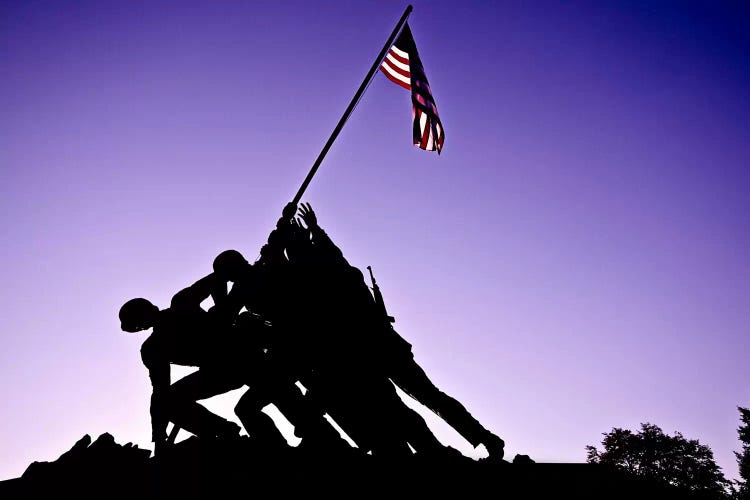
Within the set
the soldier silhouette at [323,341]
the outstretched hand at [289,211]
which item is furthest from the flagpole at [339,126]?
the soldier silhouette at [323,341]

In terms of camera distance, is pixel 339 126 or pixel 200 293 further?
pixel 339 126

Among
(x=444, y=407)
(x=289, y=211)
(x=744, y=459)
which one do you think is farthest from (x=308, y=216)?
(x=744, y=459)

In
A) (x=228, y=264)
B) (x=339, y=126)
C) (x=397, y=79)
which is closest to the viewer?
(x=228, y=264)

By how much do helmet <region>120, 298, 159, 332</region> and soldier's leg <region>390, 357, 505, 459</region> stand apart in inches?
106

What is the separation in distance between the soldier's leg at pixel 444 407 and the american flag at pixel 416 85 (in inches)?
170

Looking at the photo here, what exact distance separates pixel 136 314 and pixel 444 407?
138 inches

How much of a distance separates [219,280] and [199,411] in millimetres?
1342

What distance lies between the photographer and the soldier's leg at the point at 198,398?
12.6 feet

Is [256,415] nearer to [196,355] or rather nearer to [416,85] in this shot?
[196,355]

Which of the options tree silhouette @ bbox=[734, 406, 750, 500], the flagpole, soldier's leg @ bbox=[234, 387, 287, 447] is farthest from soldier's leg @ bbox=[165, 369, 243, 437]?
tree silhouette @ bbox=[734, 406, 750, 500]

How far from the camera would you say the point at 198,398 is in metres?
4.33

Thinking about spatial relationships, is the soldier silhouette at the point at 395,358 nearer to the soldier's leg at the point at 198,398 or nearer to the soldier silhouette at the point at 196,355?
the soldier silhouette at the point at 196,355

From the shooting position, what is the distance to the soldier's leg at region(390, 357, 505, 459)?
16.1 feet

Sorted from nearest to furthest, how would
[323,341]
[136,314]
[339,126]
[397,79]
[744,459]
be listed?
[136,314]
[323,341]
[339,126]
[397,79]
[744,459]
